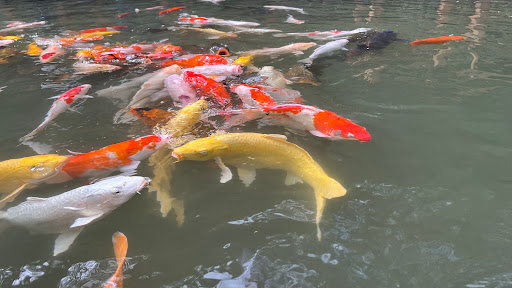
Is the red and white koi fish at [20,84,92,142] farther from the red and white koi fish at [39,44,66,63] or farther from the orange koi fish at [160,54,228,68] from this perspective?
the red and white koi fish at [39,44,66,63]

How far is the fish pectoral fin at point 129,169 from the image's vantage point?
3.01 meters

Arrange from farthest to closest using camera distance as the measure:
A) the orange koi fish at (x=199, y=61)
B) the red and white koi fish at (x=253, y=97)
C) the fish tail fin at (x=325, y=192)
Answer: the orange koi fish at (x=199, y=61)
the red and white koi fish at (x=253, y=97)
the fish tail fin at (x=325, y=192)

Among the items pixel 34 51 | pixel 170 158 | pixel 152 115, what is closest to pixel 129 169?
pixel 170 158

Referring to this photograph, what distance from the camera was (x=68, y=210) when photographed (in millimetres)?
2459

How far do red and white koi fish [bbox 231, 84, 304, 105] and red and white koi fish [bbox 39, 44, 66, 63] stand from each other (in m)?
4.19

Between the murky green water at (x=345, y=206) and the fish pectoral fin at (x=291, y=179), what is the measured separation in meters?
0.07

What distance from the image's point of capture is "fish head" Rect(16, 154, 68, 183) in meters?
2.78

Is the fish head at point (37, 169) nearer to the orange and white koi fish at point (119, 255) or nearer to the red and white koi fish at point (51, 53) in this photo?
the orange and white koi fish at point (119, 255)

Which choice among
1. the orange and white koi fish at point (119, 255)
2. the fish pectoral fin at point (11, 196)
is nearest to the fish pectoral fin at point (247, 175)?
the orange and white koi fish at point (119, 255)

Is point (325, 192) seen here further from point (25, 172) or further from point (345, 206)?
point (25, 172)

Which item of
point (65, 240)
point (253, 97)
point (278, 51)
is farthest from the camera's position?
point (278, 51)

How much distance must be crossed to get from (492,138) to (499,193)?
901 mm

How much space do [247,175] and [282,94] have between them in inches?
66.1

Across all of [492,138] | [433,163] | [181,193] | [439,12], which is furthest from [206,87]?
[439,12]
